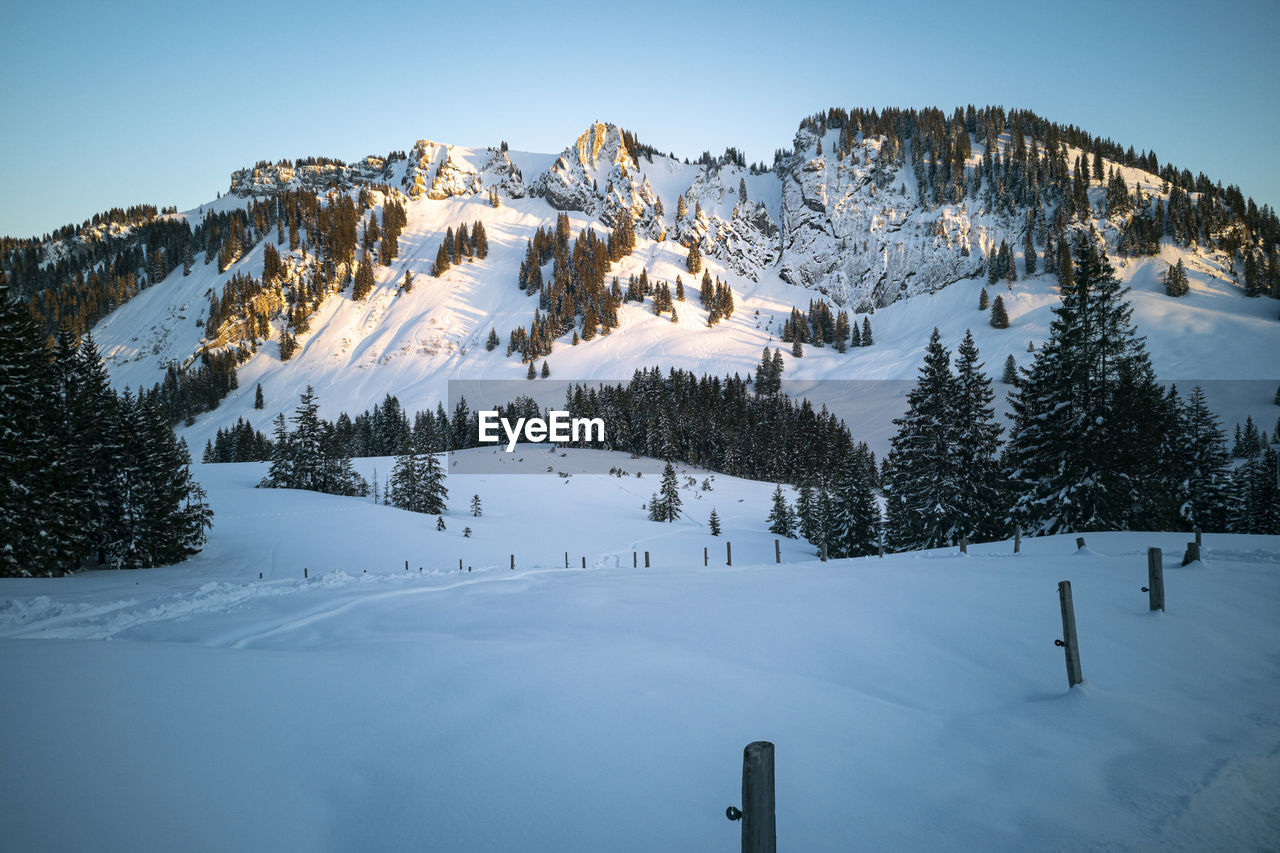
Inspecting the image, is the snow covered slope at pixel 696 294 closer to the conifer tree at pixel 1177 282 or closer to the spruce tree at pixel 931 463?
the conifer tree at pixel 1177 282

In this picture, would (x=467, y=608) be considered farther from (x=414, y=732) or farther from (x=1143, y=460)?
(x=1143, y=460)

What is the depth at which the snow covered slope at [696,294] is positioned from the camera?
91.8 metres

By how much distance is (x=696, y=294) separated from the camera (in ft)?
468

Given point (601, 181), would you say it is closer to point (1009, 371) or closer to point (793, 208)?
point (793, 208)

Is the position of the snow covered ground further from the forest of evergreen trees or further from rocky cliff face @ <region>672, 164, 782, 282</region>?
rocky cliff face @ <region>672, 164, 782, 282</region>

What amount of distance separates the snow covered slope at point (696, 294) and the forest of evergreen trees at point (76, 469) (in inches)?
3036

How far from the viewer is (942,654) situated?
25.0 ft

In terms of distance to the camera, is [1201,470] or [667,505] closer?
[1201,470]

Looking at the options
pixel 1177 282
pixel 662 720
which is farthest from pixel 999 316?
pixel 662 720

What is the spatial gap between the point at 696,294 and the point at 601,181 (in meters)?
65.7

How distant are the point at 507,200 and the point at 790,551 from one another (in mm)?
182060

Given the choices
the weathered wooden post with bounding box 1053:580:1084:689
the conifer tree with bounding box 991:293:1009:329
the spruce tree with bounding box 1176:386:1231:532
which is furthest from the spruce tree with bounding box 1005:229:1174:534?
the conifer tree with bounding box 991:293:1009:329

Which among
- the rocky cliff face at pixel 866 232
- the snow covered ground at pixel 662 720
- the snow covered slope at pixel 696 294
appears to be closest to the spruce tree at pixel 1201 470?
the snow covered ground at pixel 662 720

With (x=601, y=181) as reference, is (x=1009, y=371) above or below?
below
